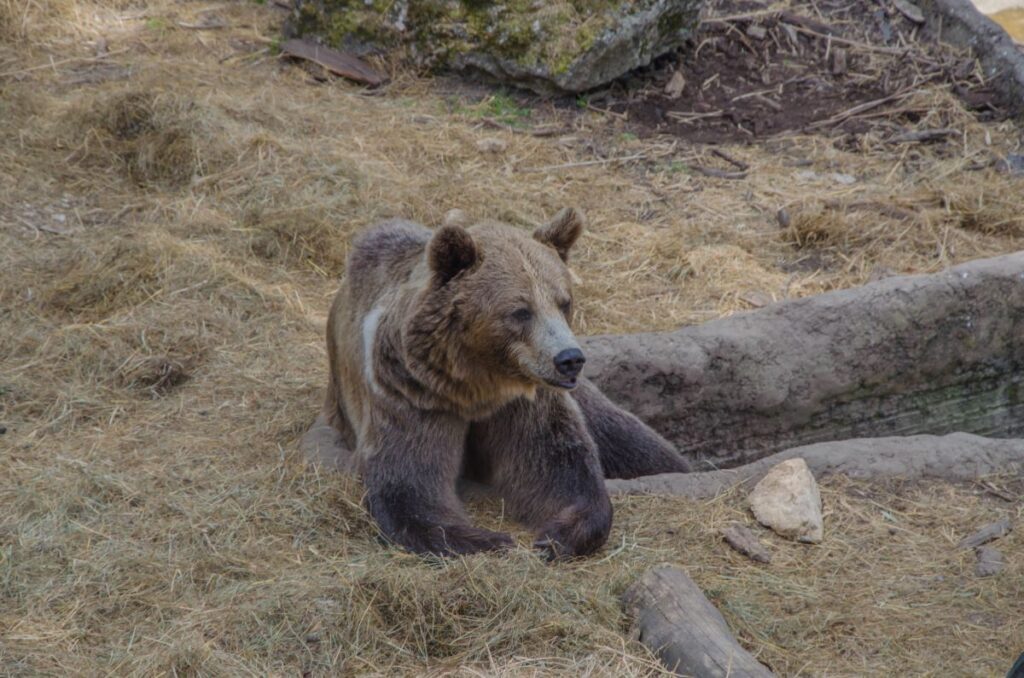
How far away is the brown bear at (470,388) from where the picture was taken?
506 centimetres

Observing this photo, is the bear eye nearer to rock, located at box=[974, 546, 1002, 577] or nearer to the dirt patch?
rock, located at box=[974, 546, 1002, 577]

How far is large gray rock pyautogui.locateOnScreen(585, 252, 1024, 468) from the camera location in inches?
265

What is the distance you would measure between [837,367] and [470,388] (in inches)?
100

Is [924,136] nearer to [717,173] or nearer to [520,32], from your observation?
[717,173]

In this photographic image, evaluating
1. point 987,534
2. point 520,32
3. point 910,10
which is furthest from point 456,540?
point 910,10

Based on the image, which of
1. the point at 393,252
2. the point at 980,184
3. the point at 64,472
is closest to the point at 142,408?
the point at 64,472

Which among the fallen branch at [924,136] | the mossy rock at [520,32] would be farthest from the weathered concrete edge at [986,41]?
the mossy rock at [520,32]

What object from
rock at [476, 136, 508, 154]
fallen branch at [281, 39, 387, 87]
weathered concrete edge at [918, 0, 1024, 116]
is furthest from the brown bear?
weathered concrete edge at [918, 0, 1024, 116]

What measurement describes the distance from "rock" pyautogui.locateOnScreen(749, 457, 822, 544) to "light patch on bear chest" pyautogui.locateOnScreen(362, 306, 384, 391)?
5.51 ft

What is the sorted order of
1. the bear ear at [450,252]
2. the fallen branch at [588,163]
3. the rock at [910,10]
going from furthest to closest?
the rock at [910,10] → the fallen branch at [588,163] → the bear ear at [450,252]

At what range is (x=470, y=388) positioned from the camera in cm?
529

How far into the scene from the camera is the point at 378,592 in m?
4.49

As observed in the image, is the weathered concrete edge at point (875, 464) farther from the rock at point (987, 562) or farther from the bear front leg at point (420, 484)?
the bear front leg at point (420, 484)

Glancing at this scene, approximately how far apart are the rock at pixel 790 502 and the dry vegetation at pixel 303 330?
113 millimetres
